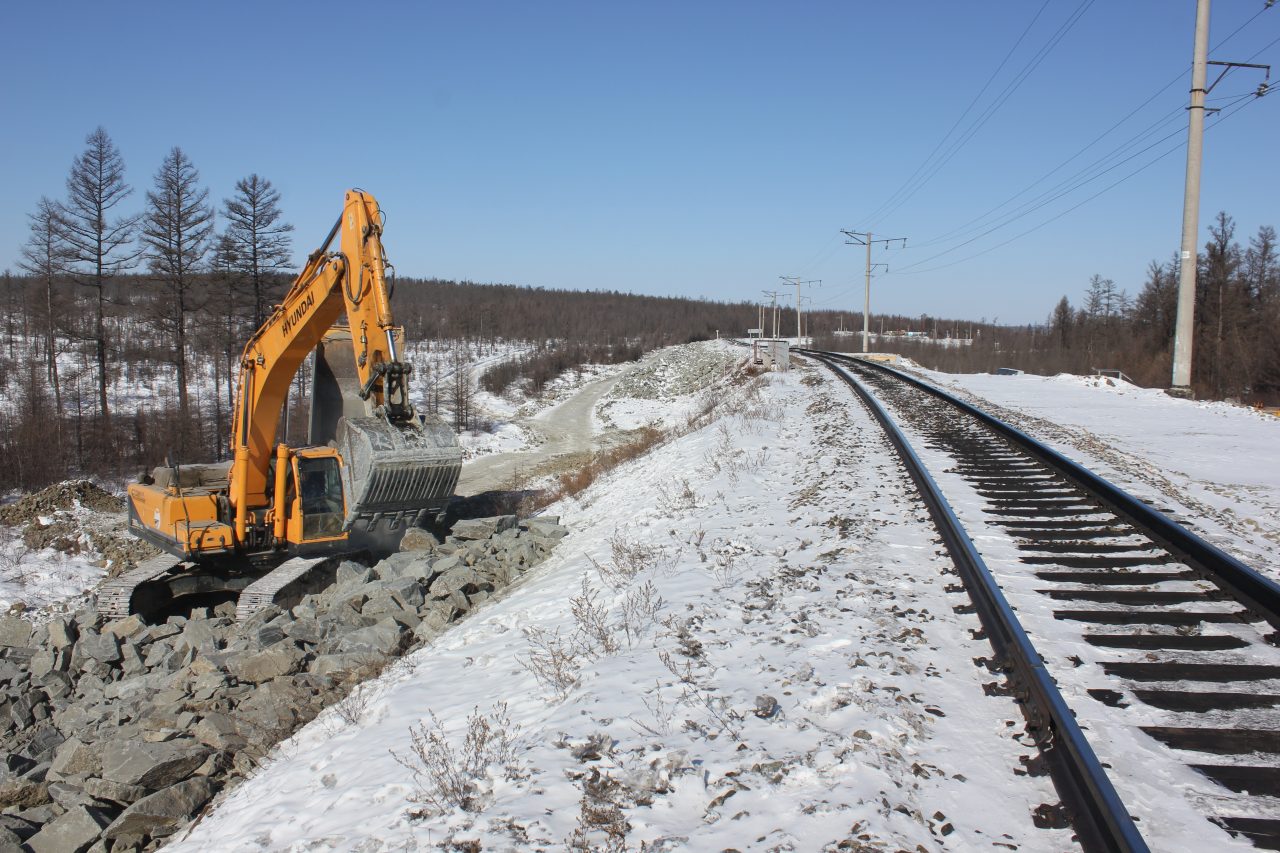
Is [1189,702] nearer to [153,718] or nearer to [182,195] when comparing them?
[153,718]

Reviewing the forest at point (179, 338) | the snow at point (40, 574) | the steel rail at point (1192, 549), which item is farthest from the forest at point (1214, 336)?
the snow at point (40, 574)

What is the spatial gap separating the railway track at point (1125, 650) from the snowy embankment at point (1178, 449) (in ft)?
2.81

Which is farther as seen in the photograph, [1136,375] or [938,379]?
[1136,375]

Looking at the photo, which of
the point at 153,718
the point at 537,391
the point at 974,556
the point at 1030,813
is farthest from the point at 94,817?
the point at 537,391

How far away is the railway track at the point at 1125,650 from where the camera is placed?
354cm

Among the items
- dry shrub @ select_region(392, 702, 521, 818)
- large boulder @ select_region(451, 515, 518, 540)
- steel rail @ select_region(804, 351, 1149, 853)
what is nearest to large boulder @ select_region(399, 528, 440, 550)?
large boulder @ select_region(451, 515, 518, 540)

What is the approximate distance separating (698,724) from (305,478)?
942 cm

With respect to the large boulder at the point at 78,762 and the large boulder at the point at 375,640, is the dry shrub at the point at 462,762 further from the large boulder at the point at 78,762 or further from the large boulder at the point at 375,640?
the large boulder at the point at 78,762

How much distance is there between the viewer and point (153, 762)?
245 inches

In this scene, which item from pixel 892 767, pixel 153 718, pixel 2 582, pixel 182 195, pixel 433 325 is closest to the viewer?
pixel 892 767

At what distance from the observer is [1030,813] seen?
11.5ft

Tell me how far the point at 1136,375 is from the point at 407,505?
141 feet

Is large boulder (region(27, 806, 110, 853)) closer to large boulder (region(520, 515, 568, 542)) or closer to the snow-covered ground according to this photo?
the snow-covered ground

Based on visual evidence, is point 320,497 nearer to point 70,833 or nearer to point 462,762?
point 70,833
